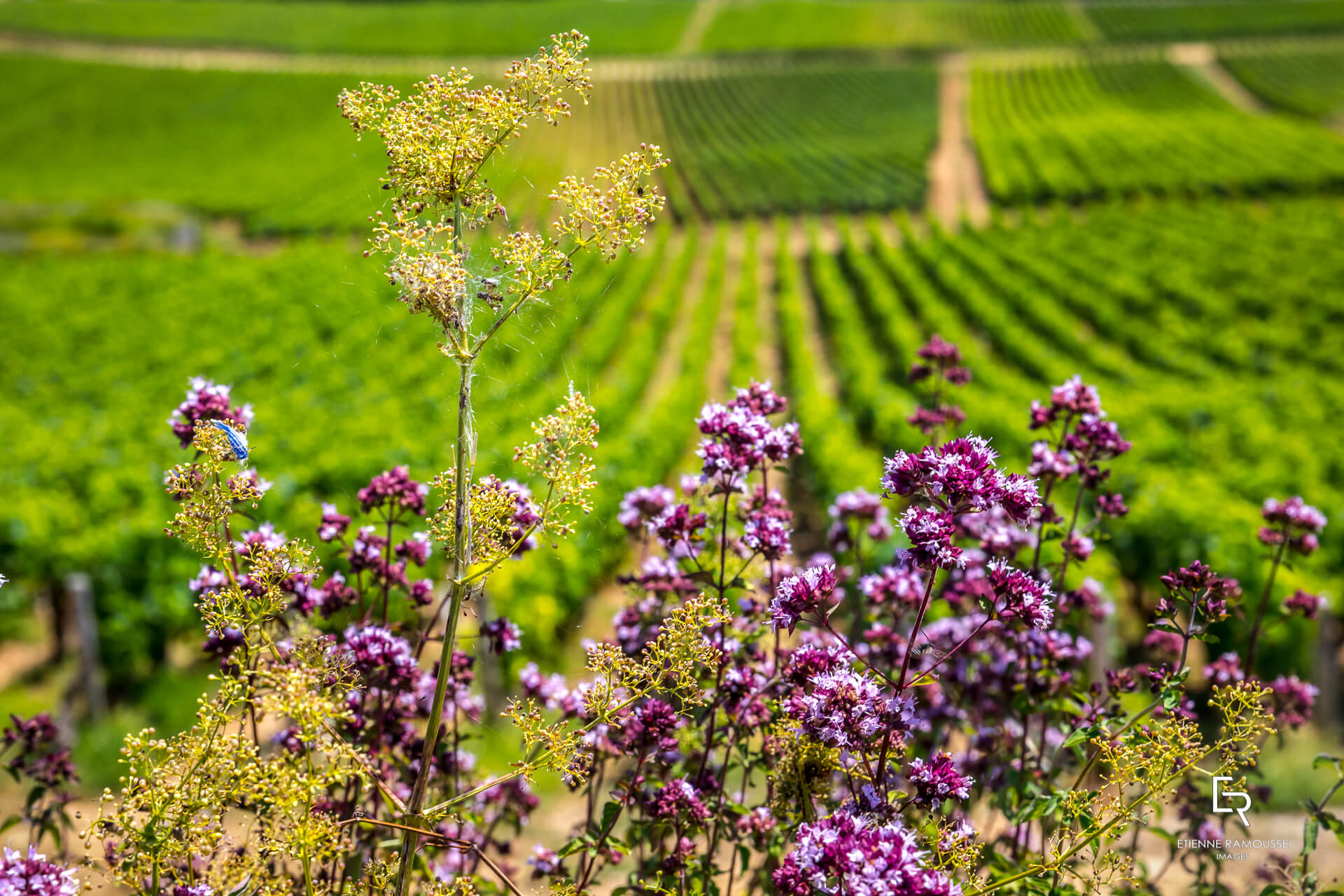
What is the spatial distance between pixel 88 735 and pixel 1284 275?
98.9 feet

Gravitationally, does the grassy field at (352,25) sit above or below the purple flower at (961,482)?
above

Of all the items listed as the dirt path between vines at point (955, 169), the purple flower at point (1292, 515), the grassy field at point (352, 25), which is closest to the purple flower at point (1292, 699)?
the purple flower at point (1292, 515)

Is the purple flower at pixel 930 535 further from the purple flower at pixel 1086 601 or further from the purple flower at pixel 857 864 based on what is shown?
the purple flower at pixel 1086 601

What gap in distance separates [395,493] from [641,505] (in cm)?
86

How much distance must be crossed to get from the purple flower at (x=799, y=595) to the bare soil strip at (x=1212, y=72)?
247ft

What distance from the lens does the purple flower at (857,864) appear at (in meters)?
1.31

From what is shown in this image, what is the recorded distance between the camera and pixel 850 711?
1602 mm

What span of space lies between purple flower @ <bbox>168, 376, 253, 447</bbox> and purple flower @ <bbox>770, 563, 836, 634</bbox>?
1.27m

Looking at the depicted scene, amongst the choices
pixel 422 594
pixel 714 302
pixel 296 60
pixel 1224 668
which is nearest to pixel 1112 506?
pixel 1224 668

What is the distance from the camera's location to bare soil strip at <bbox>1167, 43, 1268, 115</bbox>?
216 feet

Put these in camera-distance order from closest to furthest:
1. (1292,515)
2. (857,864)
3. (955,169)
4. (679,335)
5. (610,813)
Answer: (857,864), (610,813), (1292,515), (679,335), (955,169)

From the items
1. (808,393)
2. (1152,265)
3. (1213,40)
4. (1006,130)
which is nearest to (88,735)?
(808,393)

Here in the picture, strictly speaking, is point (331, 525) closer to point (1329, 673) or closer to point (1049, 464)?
point (1049, 464)

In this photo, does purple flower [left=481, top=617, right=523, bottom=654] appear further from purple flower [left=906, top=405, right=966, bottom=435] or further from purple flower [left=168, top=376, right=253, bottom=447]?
purple flower [left=906, top=405, right=966, bottom=435]
